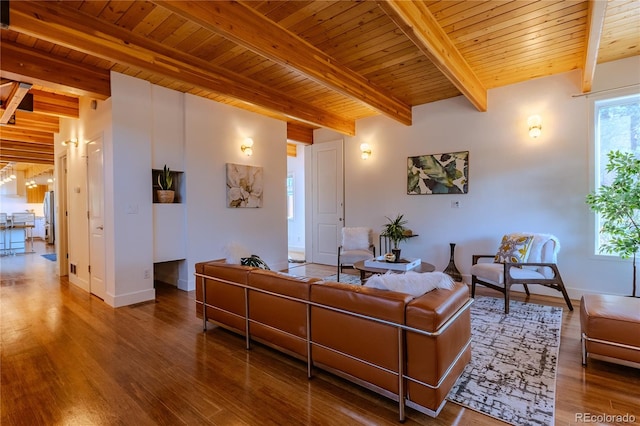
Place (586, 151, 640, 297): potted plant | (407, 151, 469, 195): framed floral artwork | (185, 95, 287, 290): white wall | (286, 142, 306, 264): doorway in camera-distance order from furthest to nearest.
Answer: (286, 142, 306, 264): doorway
(407, 151, 469, 195): framed floral artwork
(185, 95, 287, 290): white wall
(586, 151, 640, 297): potted plant

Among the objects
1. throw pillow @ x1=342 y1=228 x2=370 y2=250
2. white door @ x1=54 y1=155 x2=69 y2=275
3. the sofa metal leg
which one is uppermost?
white door @ x1=54 y1=155 x2=69 y2=275

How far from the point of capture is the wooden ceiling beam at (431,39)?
2.30 meters

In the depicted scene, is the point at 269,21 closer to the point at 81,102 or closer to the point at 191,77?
the point at 191,77

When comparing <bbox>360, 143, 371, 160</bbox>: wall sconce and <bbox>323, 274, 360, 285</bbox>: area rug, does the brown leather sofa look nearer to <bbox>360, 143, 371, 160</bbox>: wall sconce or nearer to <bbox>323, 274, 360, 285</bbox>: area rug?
<bbox>323, 274, 360, 285</bbox>: area rug

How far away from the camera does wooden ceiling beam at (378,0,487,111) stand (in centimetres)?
230

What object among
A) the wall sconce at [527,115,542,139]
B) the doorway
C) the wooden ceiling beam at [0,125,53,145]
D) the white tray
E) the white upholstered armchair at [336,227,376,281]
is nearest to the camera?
the white tray

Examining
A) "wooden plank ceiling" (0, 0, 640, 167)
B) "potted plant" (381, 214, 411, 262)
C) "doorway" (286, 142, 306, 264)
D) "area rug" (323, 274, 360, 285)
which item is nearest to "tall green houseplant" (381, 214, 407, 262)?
"potted plant" (381, 214, 411, 262)

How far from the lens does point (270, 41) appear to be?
2764mm

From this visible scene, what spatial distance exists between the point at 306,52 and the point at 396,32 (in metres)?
0.92

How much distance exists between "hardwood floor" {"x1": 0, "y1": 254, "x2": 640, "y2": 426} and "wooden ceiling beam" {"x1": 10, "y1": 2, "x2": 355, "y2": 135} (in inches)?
104

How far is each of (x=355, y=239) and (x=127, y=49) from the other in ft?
13.0

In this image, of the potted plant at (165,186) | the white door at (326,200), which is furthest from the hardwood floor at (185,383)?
the white door at (326,200)

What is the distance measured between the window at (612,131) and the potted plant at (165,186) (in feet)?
18.7

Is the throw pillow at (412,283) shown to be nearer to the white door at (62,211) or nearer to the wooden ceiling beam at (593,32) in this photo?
the wooden ceiling beam at (593,32)
